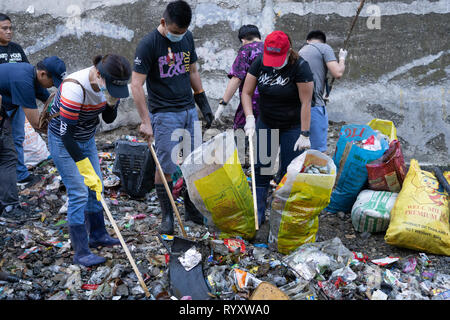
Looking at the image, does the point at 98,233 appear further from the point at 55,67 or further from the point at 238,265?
the point at 55,67

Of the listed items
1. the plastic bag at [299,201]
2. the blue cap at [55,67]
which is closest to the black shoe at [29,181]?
the blue cap at [55,67]

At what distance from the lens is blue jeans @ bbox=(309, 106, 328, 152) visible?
12.9 ft

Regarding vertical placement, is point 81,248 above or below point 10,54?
below

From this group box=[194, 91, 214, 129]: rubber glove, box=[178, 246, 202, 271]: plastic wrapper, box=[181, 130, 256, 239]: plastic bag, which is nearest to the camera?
box=[178, 246, 202, 271]: plastic wrapper

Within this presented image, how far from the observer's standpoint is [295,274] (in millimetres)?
2857

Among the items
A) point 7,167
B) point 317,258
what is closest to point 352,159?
point 317,258

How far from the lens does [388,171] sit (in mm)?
3723

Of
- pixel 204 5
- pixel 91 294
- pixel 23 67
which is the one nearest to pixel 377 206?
pixel 91 294

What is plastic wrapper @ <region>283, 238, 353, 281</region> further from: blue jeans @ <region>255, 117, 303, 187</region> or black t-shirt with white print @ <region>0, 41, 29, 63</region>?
black t-shirt with white print @ <region>0, 41, 29, 63</region>

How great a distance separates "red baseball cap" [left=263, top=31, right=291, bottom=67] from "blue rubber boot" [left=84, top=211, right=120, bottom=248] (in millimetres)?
1765

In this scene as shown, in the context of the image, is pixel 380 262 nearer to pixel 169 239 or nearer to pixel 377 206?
pixel 377 206

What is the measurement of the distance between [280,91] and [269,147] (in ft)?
1.67

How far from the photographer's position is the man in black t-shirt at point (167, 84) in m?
3.28

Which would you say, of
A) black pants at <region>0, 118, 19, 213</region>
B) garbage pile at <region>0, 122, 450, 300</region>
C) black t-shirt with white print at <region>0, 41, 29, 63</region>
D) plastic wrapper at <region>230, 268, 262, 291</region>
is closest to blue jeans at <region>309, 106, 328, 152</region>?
garbage pile at <region>0, 122, 450, 300</region>
